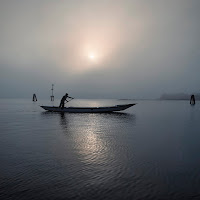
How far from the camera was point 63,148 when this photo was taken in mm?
14062

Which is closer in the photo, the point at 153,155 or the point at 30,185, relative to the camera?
the point at 30,185

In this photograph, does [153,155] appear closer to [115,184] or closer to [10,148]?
[115,184]

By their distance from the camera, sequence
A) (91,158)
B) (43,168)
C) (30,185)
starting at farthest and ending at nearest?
1. (91,158)
2. (43,168)
3. (30,185)

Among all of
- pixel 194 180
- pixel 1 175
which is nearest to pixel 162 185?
pixel 194 180

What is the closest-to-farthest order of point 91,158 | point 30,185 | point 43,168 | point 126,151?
point 30,185
point 43,168
point 91,158
point 126,151

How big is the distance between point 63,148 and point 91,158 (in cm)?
346

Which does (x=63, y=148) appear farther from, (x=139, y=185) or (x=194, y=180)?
(x=194, y=180)

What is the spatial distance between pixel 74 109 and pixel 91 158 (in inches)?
1403

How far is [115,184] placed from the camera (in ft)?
25.1

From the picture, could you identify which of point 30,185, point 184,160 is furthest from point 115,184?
point 184,160

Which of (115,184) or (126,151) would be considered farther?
(126,151)

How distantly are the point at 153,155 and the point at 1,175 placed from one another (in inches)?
361

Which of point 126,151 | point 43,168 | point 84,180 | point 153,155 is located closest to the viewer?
point 84,180

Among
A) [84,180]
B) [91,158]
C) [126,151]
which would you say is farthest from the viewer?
[126,151]
